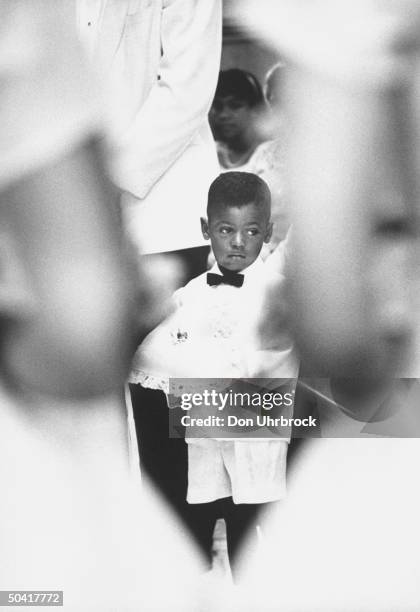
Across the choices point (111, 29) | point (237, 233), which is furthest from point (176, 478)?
point (111, 29)

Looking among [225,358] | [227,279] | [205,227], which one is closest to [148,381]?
[225,358]

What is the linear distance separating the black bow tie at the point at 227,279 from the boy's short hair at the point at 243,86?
0.50 meters

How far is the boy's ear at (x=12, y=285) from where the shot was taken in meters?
2.40

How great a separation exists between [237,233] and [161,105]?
445 mm

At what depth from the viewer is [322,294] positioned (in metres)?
2.33

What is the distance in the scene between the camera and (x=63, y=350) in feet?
7.89

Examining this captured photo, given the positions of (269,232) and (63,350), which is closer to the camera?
(269,232)

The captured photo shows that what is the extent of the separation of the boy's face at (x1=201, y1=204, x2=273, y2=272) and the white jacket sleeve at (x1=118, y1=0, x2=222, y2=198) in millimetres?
239

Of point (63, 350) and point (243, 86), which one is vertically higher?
point (243, 86)

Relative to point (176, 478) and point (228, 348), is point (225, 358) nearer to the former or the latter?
point (228, 348)

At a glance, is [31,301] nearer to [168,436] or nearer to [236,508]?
[168,436]

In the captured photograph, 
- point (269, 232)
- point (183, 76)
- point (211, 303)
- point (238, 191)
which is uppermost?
point (183, 76)

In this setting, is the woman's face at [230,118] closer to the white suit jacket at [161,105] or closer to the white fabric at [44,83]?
the white suit jacket at [161,105]

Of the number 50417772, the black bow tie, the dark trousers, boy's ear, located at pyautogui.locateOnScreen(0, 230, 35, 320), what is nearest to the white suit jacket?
the black bow tie
